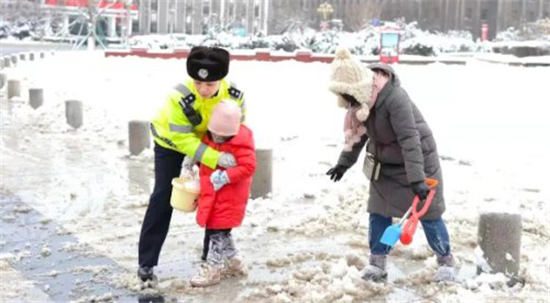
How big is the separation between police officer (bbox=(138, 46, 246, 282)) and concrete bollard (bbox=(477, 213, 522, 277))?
5.93 feet

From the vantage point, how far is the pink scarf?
15.8 feet

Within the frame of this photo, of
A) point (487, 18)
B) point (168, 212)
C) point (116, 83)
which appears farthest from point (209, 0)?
point (168, 212)

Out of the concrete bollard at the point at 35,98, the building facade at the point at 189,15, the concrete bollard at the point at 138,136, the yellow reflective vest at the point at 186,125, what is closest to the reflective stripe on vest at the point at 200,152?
the yellow reflective vest at the point at 186,125

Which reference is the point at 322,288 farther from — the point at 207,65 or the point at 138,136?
the point at 138,136

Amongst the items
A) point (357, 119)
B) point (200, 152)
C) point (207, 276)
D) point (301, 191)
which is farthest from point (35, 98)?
point (357, 119)

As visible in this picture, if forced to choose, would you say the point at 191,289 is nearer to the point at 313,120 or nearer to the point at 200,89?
the point at 200,89

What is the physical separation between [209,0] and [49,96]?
84436mm

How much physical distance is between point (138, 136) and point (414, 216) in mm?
6023

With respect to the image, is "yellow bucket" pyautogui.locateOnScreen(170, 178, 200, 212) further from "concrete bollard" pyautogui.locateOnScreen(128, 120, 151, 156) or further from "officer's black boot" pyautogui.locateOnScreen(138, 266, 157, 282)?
"concrete bollard" pyautogui.locateOnScreen(128, 120, 151, 156)

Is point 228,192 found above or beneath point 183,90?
beneath

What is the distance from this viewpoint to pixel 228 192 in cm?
502

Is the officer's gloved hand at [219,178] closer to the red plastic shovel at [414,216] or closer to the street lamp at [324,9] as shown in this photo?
the red plastic shovel at [414,216]

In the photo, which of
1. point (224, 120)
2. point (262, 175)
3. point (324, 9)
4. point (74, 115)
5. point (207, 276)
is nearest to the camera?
point (224, 120)

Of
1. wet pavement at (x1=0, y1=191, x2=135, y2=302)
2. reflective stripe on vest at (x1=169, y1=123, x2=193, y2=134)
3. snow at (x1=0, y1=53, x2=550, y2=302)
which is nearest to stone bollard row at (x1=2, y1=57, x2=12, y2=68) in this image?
snow at (x1=0, y1=53, x2=550, y2=302)
